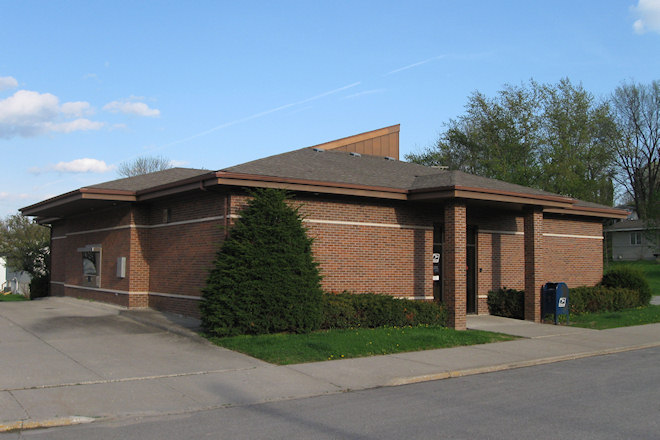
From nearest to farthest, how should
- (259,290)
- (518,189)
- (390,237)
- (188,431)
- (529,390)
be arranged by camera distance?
(188,431), (529,390), (259,290), (390,237), (518,189)

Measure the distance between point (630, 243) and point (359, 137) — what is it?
49.3 metres

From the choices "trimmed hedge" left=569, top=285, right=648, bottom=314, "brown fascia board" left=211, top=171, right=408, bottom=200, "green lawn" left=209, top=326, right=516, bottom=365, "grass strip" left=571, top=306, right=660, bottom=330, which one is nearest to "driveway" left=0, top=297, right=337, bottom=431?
"green lawn" left=209, top=326, right=516, bottom=365

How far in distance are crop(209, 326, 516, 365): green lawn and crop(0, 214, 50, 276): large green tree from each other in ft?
102

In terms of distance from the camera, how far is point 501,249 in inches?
755

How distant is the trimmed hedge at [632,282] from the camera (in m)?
22.2

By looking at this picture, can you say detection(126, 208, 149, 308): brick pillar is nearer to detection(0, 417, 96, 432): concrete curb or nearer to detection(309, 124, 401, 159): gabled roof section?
detection(309, 124, 401, 159): gabled roof section

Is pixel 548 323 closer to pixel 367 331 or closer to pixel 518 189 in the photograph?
pixel 518 189

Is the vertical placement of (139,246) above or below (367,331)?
above

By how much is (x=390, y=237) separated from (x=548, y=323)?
5.49 m

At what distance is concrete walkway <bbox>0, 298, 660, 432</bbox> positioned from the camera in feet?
26.1

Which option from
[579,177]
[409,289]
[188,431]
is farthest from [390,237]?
[579,177]

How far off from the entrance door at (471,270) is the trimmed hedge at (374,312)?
3.48m

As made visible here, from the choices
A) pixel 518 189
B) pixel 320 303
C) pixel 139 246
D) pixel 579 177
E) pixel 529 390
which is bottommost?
pixel 529 390

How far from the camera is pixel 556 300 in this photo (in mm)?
17172
